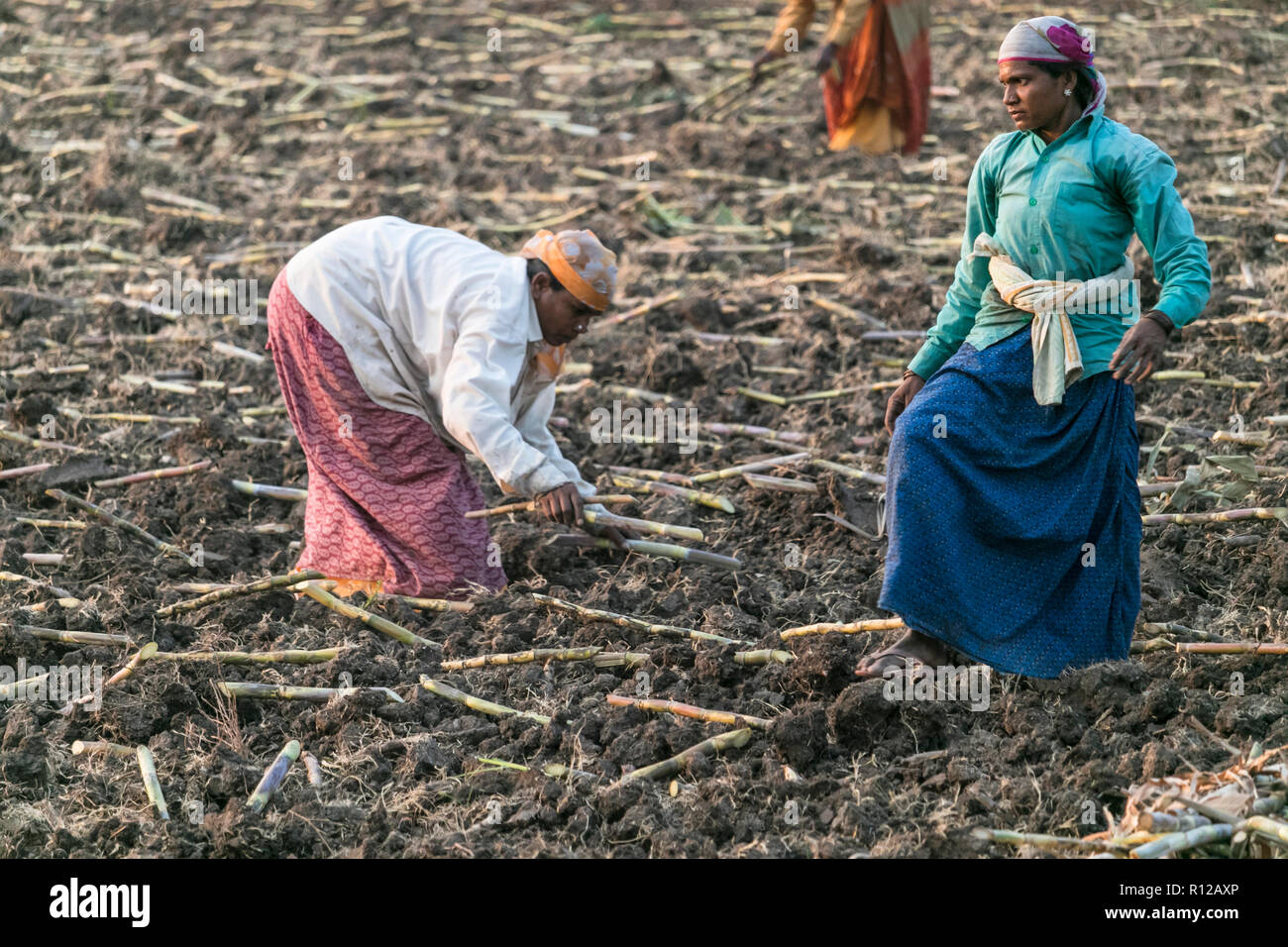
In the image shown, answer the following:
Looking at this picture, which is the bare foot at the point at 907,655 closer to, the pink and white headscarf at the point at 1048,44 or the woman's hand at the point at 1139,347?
the woman's hand at the point at 1139,347

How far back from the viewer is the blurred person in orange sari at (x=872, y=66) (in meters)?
8.12

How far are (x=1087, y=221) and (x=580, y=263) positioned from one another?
141cm

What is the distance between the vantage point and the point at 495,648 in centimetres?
425

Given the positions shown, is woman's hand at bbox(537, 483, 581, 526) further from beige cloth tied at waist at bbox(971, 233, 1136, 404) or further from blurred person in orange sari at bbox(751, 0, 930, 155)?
blurred person in orange sari at bbox(751, 0, 930, 155)

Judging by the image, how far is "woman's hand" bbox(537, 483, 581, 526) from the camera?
4141mm

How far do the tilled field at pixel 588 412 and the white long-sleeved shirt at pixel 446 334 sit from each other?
52cm

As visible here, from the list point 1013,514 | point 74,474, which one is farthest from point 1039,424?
point 74,474

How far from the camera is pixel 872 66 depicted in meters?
8.20

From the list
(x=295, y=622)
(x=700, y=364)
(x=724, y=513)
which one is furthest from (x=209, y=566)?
(x=700, y=364)

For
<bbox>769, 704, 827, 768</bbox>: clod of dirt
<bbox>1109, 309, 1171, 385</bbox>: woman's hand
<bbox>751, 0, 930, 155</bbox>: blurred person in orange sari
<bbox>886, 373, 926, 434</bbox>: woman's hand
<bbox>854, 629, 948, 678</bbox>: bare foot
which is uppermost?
<bbox>751, 0, 930, 155</bbox>: blurred person in orange sari

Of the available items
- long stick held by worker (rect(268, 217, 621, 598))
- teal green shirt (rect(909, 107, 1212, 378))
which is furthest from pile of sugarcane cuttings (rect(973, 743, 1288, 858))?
long stick held by worker (rect(268, 217, 621, 598))

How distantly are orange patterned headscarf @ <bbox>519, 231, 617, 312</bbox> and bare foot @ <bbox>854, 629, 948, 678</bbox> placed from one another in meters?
1.31

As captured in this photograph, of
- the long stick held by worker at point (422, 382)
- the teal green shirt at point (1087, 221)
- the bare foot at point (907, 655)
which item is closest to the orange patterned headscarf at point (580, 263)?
the long stick held by worker at point (422, 382)

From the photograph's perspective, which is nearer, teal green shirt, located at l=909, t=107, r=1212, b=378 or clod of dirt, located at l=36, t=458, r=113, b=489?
teal green shirt, located at l=909, t=107, r=1212, b=378
